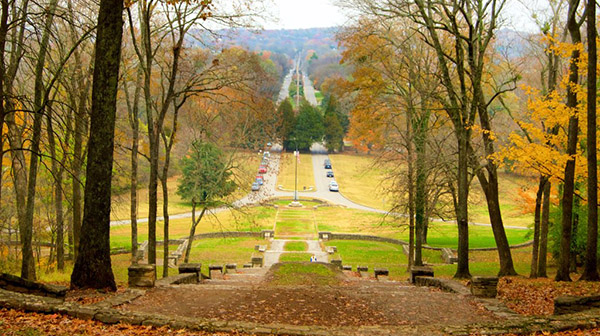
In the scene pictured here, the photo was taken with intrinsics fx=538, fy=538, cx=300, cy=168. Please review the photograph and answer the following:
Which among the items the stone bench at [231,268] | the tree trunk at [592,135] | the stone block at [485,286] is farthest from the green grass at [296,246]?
the stone block at [485,286]

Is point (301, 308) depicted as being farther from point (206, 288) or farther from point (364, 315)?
point (206, 288)

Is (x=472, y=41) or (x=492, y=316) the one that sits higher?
(x=472, y=41)

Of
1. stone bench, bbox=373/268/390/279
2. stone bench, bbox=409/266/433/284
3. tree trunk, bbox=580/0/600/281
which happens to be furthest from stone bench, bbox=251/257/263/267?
tree trunk, bbox=580/0/600/281

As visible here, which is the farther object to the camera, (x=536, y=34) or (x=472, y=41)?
(x=536, y=34)

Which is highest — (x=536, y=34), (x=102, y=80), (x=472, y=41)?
(x=536, y=34)

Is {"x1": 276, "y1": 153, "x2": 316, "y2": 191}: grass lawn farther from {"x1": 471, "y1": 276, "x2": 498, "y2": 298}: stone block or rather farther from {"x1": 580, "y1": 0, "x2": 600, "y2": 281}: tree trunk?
{"x1": 471, "y1": 276, "x2": 498, "y2": 298}: stone block

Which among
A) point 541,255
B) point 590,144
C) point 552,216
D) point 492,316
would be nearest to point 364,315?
point 492,316
